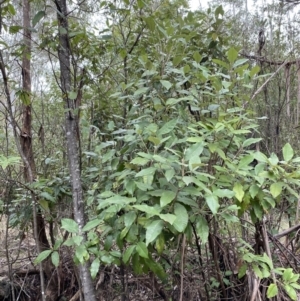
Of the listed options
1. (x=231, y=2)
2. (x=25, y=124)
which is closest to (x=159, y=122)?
(x=25, y=124)

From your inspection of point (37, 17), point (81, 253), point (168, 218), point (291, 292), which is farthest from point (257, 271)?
point (37, 17)

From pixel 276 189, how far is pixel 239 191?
123mm

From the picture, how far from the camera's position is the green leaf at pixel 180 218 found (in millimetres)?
947

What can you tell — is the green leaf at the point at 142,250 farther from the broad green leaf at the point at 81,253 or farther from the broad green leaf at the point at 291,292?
the broad green leaf at the point at 291,292

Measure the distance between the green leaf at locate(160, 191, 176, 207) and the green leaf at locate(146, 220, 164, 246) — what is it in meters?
0.07

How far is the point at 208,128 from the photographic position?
45.3 inches

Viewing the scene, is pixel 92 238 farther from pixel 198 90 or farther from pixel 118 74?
pixel 118 74

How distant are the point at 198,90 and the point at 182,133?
28 centimetres

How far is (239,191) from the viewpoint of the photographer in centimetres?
107

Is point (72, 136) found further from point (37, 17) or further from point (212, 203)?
point (212, 203)

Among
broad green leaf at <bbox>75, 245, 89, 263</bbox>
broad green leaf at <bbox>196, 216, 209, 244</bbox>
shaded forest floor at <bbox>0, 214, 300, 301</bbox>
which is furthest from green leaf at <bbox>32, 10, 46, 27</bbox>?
shaded forest floor at <bbox>0, 214, 300, 301</bbox>

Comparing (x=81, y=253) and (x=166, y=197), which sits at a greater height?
(x=166, y=197)

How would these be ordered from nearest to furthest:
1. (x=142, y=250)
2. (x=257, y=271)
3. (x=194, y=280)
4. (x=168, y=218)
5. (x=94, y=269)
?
(x=168, y=218), (x=142, y=250), (x=94, y=269), (x=257, y=271), (x=194, y=280)

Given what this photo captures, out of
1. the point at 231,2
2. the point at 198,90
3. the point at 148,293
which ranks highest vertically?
the point at 231,2
